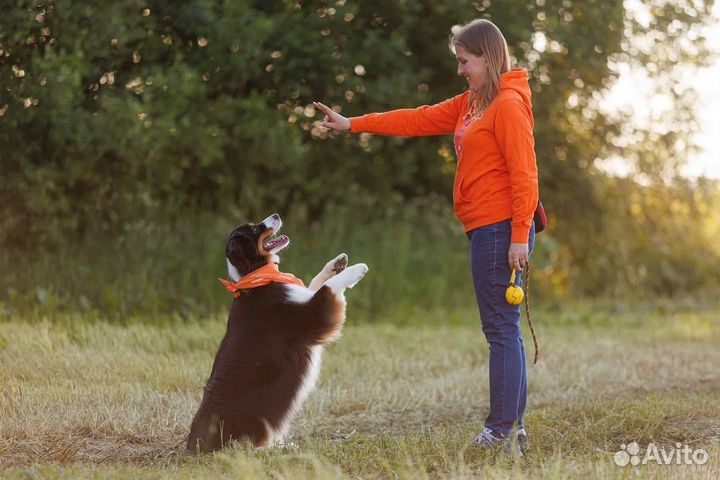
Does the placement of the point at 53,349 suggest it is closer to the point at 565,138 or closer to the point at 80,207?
the point at 80,207

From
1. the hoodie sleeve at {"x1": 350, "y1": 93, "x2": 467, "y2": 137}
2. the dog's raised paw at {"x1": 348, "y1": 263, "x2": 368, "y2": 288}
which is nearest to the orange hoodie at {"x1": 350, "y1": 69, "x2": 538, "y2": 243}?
the hoodie sleeve at {"x1": 350, "y1": 93, "x2": 467, "y2": 137}

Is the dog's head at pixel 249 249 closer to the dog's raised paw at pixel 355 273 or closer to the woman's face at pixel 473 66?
the dog's raised paw at pixel 355 273

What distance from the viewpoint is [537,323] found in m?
10.6

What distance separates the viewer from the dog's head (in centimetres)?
511

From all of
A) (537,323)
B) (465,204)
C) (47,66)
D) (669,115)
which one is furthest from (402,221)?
(465,204)

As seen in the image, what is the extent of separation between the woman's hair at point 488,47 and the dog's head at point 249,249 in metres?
1.39

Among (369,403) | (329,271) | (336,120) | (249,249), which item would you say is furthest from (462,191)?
(369,403)

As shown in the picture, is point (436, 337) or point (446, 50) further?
point (446, 50)

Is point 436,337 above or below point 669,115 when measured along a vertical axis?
below

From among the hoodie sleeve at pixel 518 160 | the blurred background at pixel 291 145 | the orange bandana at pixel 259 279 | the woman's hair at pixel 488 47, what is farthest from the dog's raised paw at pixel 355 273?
the blurred background at pixel 291 145

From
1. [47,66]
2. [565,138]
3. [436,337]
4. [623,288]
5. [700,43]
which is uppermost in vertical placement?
[47,66]

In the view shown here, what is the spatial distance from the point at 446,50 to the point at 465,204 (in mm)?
5997

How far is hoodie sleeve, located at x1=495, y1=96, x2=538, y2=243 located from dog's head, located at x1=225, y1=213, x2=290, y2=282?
1354mm

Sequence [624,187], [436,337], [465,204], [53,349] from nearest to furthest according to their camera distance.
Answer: [465,204]
[53,349]
[436,337]
[624,187]
